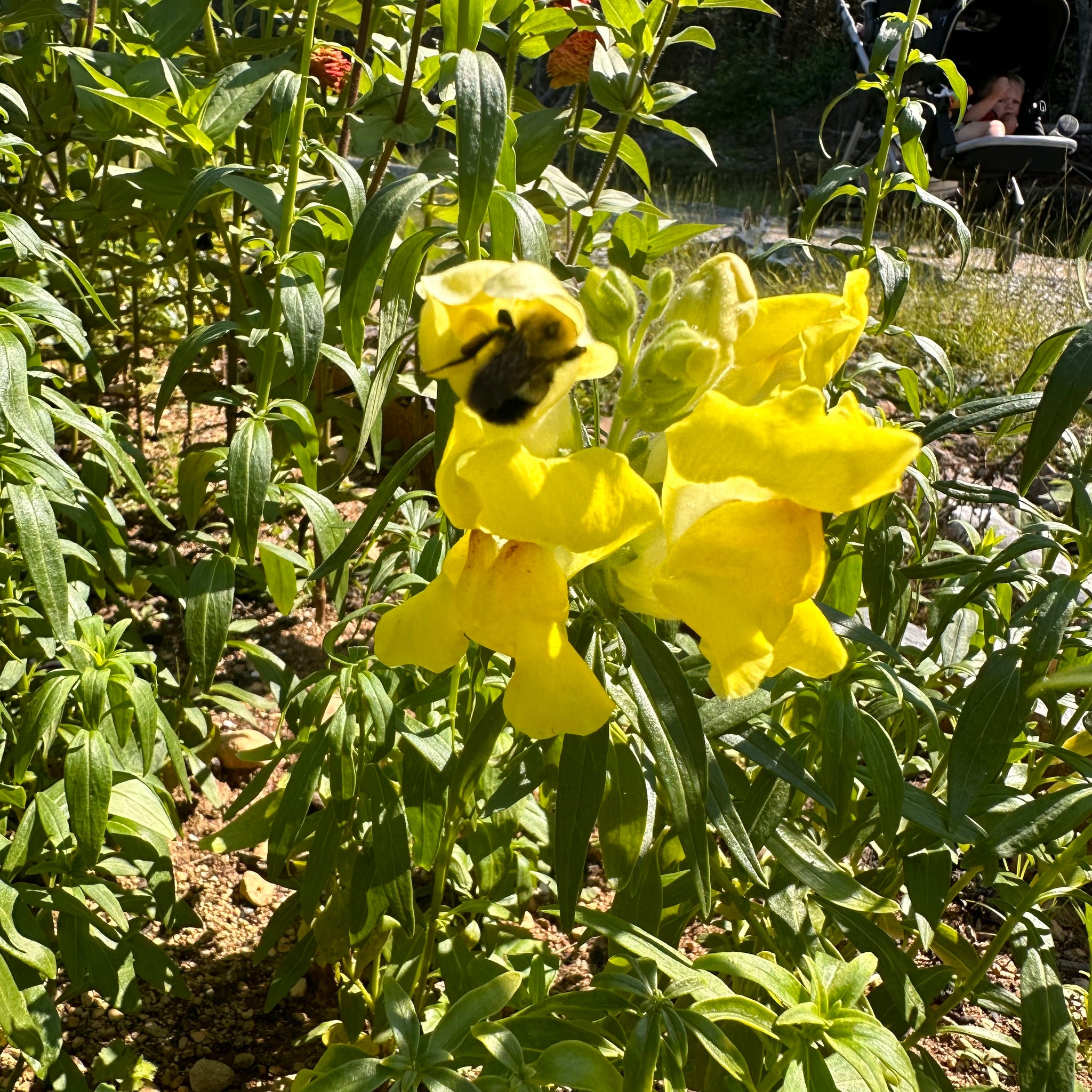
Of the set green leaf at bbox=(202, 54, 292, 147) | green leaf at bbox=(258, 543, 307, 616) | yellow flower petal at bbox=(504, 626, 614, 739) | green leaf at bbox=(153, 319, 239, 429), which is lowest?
green leaf at bbox=(258, 543, 307, 616)

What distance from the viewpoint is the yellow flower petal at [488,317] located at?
860mm

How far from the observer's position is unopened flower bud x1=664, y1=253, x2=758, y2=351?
0.97 m

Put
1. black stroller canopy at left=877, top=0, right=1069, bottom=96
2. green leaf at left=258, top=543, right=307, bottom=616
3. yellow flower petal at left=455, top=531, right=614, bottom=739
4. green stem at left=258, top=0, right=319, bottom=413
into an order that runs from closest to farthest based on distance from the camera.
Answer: yellow flower petal at left=455, top=531, right=614, bottom=739, green stem at left=258, top=0, right=319, bottom=413, green leaf at left=258, top=543, right=307, bottom=616, black stroller canopy at left=877, top=0, right=1069, bottom=96

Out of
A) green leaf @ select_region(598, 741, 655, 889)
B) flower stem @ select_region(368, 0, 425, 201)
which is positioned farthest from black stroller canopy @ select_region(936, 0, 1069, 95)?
green leaf @ select_region(598, 741, 655, 889)

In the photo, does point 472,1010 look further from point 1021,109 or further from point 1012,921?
point 1021,109

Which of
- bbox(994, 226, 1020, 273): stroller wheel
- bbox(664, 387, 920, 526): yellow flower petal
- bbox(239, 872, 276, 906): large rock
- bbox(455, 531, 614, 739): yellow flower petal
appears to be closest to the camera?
bbox(664, 387, 920, 526): yellow flower petal

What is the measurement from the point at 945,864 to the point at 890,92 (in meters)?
1.36

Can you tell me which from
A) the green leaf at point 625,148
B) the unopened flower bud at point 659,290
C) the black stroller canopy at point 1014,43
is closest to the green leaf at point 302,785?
the unopened flower bud at point 659,290

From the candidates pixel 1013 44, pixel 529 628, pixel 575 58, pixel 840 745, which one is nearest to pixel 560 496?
pixel 529 628

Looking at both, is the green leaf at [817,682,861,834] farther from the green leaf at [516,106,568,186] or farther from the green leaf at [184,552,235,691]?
the green leaf at [516,106,568,186]

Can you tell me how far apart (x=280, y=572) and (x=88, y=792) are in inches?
23.6

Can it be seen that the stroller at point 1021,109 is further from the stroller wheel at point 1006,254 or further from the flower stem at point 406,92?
the flower stem at point 406,92

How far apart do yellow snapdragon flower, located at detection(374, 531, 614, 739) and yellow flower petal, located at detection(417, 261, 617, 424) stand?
140 millimetres

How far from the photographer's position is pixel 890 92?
1894 mm
